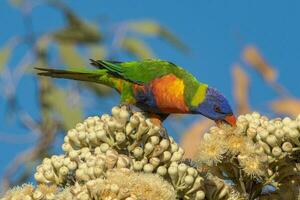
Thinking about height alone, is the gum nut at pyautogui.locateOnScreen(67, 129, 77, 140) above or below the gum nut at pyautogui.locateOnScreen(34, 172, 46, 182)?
above

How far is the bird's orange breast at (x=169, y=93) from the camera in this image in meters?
4.93

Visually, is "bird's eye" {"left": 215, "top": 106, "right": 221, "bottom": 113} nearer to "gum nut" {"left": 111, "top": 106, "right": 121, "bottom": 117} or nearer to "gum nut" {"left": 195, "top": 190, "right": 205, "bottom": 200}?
"gum nut" {"left": 111, "top": 106, "right": 121, "bottom": 117}

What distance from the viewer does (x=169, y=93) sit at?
16.4 feet

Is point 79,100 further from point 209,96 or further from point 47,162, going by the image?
point 47,162

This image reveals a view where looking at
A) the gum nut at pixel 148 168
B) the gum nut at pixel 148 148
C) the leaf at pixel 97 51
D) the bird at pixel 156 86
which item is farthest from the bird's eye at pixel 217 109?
the leaf at pixel 97 51

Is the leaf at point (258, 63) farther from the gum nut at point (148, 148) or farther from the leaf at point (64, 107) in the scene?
the gum nut at point (148, 148)

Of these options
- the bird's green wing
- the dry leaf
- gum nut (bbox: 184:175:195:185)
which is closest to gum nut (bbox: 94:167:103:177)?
gum nut (bbox: 184:175:195:185)

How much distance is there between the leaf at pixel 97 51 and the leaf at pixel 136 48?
0.30 m

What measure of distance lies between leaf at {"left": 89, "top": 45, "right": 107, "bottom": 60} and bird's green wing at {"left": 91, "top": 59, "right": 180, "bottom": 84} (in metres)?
5.62

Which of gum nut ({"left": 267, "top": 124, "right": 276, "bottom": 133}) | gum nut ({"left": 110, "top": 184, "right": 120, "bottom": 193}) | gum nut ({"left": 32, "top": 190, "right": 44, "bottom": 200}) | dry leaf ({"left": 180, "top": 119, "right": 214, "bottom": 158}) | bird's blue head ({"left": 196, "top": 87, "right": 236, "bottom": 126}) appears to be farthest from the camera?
dry leaf ({"left": 180, "top": 119, "right": 214, "bottom": 158})

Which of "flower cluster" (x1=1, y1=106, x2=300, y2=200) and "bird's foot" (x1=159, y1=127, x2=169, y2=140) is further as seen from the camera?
"bird's foot" (x1=159, y1=127, x2=169, y2=140)

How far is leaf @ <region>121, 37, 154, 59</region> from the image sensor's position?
10847mm

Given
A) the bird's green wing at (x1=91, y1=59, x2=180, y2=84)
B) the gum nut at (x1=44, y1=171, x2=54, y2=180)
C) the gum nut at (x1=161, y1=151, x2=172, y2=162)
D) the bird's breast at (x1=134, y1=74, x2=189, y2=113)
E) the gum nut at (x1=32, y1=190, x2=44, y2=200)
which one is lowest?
the gum nut at (x1=32, y1=190, x2=44, y2=200)

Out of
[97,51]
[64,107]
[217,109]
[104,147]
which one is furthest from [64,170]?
[97,51]
